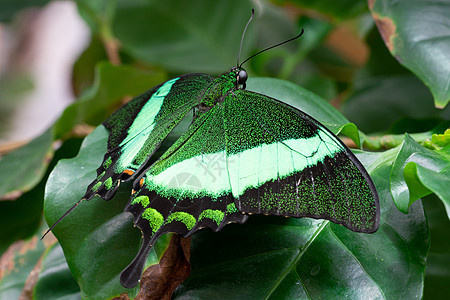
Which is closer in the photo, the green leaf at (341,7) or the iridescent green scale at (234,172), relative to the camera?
the iridescent green scale at (234,172)

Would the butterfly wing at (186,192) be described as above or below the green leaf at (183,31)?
above

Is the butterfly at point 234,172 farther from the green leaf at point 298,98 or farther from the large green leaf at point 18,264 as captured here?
the large green leaf at point 18,264

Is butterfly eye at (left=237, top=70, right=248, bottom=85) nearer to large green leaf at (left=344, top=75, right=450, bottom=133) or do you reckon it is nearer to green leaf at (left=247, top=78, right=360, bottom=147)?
green leaf at (left=247, top=78, right=360, bottom=147)

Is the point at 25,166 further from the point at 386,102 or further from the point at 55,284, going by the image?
the point at 386,102

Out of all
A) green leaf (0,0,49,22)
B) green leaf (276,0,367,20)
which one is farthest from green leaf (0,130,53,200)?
green leaf (276,0,367,20)

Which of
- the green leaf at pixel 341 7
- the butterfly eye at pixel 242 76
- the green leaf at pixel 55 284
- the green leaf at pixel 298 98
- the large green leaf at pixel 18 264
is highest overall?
the butterfly eye at pixel 242 76

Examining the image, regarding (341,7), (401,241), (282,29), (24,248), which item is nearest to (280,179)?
(401,241)

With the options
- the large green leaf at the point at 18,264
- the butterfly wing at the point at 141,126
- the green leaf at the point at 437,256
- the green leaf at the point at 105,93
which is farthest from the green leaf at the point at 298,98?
the large green leaf at the point at 18,264

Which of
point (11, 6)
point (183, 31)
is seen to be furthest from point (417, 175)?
point (11, 6)
